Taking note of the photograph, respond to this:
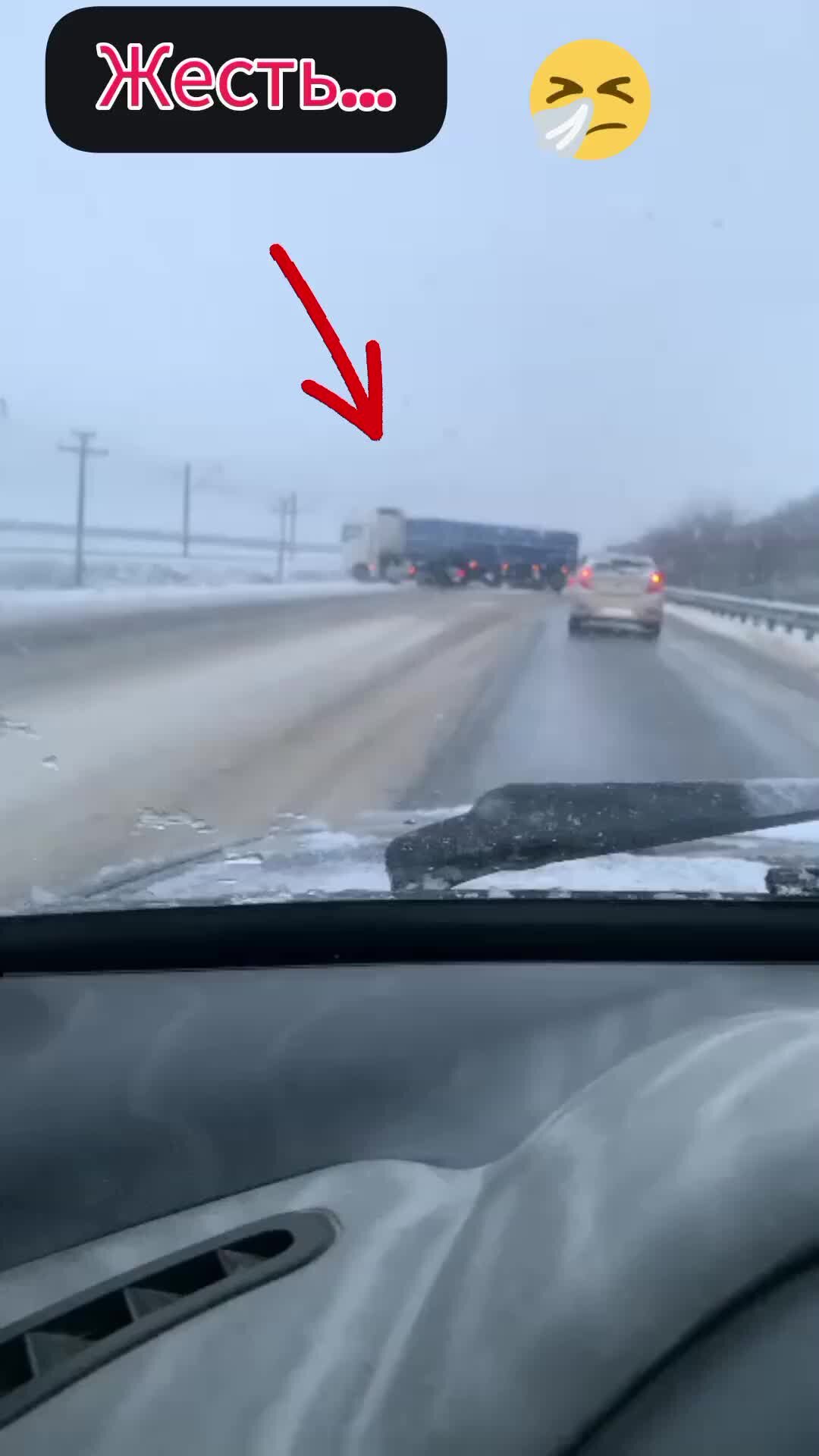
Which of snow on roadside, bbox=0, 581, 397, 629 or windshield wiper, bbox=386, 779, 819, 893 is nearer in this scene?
windshield wiper, bbox=386, 779, 819, 893

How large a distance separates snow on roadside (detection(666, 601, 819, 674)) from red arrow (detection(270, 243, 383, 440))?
9422 millimetres

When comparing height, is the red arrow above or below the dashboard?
above

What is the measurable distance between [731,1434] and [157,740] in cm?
759

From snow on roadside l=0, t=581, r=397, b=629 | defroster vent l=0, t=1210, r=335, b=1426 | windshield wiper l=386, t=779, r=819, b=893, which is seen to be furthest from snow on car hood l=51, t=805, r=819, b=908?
snow on roadside l=0, t=581, r=397, b=629

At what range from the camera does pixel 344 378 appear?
15.3 feet

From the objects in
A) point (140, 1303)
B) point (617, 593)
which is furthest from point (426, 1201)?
point (617, 593)

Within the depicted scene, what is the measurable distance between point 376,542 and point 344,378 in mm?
3202

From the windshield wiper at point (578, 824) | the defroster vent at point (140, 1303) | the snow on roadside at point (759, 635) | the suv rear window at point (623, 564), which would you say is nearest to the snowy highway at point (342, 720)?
the snow on roadside at point (759, 635)

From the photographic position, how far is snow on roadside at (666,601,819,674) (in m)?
15.3

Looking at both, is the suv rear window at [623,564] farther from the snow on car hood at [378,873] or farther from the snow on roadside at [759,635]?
the snow on car hood at [378,873]

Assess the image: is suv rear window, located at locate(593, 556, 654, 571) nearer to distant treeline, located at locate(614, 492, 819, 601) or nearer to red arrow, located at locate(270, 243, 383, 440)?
distant treeline, located at locate(614, 492, 819, 601)

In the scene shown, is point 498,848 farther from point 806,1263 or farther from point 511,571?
point 511,571

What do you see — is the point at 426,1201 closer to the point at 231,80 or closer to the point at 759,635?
the point at 231,80

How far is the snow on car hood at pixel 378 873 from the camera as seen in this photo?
3873 millimetres
